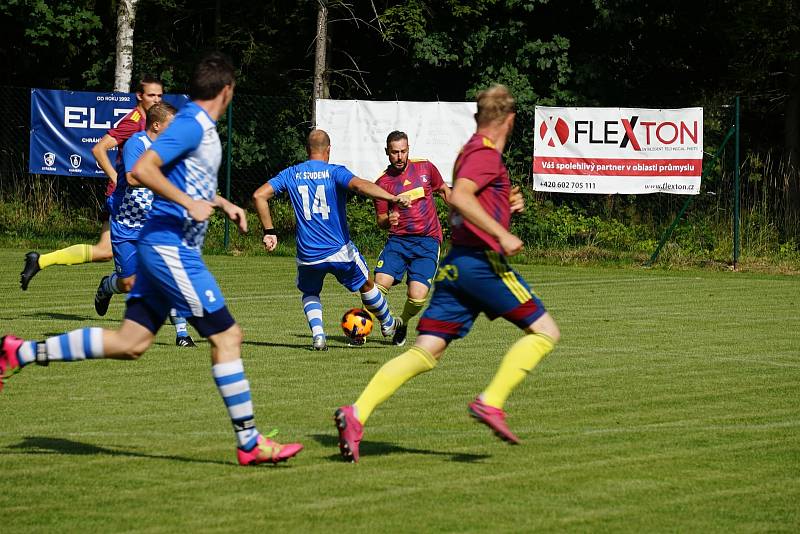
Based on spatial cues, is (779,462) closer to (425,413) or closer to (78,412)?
(425,413)

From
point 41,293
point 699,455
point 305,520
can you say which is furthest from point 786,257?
point 305,520

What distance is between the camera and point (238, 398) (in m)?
7.27

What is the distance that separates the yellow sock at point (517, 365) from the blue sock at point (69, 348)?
6.79 ft

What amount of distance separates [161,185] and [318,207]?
219 inches

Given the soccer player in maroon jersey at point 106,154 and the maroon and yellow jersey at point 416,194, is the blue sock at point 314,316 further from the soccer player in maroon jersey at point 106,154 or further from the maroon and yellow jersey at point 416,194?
the soccer player in maroon jersey at point 106,154

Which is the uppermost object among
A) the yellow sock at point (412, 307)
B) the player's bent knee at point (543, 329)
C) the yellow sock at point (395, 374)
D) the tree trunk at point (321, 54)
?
the tree trunk at point (321, 54)

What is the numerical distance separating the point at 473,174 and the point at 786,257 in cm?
1697

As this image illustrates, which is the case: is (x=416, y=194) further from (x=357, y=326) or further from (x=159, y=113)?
(x=159, y=113)

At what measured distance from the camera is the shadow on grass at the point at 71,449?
758cm

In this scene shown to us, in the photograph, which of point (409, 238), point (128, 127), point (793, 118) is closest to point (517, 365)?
point (409, 238)

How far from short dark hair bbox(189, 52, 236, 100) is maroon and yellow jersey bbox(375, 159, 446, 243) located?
20.1ft

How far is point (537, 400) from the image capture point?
974cm

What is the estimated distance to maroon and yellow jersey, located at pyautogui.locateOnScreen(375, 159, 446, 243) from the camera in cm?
1392

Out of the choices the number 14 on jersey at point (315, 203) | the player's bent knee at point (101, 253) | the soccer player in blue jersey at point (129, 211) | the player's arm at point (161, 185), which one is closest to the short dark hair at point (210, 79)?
the player's arm at point (161, 185)
